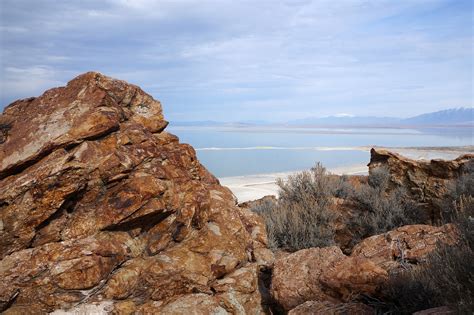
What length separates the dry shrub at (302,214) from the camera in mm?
7824

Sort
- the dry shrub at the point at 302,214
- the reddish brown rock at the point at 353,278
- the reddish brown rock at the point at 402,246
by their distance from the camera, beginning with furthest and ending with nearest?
the dry shrub at the point at 302,214 → the reddish brown rock at the point at 402,246 → the reddish brown rock at the point at 353,278

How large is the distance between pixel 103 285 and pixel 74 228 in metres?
0.74

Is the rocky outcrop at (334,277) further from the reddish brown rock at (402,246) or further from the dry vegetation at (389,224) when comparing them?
the dry vegetation at (389,224)

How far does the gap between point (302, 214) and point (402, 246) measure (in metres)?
2.70

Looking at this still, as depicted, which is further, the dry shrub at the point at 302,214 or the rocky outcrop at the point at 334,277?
the dry shrub at the point at 302,214

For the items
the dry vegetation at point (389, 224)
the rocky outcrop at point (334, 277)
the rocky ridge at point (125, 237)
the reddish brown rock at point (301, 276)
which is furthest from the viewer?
the reddish brown rock at point (301, 276)

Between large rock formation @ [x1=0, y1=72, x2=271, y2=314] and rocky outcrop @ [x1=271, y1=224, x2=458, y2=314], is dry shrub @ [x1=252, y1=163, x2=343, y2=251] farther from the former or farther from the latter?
rocky outcrop @ [x1=271, y1=224, x2=458, y2=314]

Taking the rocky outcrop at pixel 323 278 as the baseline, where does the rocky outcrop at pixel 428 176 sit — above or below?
above

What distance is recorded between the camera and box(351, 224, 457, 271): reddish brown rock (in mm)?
A: 5707

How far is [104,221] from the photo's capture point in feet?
16.9

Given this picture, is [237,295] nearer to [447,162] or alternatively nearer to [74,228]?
[74,228]

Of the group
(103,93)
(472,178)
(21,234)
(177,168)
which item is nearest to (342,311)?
(177,168)

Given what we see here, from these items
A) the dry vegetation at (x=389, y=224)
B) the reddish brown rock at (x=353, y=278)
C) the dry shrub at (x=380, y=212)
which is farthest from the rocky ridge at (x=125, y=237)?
the dry shrub at (x=380, y=212)

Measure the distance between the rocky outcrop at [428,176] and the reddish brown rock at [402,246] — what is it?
292cm
